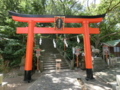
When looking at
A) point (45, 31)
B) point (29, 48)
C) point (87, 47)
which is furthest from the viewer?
point (45, 31)

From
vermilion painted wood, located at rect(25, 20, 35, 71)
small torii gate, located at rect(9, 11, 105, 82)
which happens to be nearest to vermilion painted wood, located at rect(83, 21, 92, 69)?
small torii gate, located at rect(9, 11, 105, 82)

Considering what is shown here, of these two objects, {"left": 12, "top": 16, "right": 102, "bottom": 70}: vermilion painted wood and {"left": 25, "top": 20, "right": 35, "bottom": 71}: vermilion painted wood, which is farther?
{"left": 12, "top": 16, "right": 102, "bottom": 70}: vermilion painted wood

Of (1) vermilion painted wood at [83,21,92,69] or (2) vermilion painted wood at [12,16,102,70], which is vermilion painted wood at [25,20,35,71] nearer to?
(2) vermilion painted wood at [12,16,102,70]

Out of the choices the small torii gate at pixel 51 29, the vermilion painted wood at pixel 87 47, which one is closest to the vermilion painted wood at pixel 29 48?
the small torii gate at pixel 51 29

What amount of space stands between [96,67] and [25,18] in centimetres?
705

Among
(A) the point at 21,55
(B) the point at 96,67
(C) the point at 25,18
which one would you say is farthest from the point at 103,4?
(A) the point at 21,55

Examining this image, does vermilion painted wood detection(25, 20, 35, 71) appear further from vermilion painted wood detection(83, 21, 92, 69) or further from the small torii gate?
vermilion painted wood detection(83, 21, 92, 69)

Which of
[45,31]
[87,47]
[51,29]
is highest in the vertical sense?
[51,29]

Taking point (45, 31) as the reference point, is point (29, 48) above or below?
below

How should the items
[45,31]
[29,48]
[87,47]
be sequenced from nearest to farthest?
[29,48] → [87,47] → [45,31]

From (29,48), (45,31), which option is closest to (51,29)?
(45,31)

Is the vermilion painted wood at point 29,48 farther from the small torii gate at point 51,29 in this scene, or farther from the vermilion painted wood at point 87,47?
the vermilion painted wood at point 87,47

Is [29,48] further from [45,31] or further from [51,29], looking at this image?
[51,29]

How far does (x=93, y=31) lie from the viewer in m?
6.25
